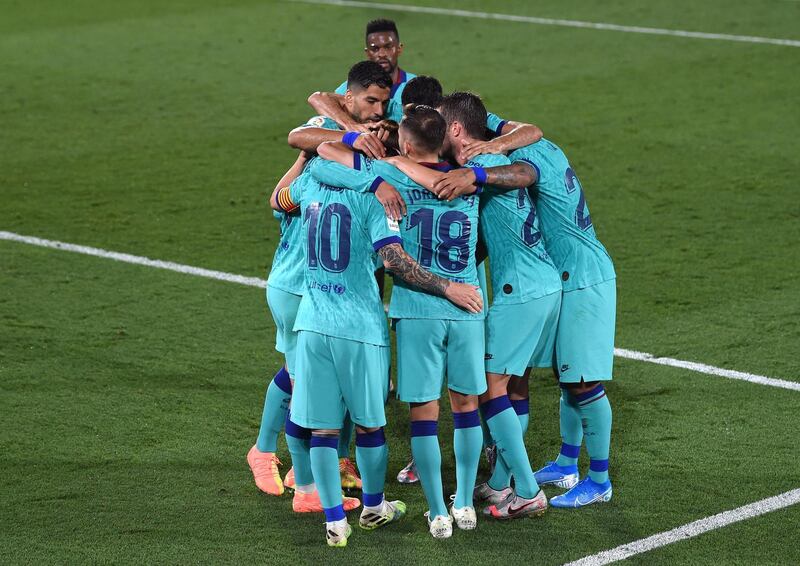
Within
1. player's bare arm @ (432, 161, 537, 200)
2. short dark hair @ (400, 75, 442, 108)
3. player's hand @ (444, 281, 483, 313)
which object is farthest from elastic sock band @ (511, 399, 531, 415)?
short dark hair @ (400, 75, 442, 108)

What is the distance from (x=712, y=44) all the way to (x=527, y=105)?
12.5 ft

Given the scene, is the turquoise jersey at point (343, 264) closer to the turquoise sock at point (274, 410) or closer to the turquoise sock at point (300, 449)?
the turquoise sock at point (300, 449)

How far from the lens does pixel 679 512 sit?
Result: 5.77 meters

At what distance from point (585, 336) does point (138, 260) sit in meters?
4.59

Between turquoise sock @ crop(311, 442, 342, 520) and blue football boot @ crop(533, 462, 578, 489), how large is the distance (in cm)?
112

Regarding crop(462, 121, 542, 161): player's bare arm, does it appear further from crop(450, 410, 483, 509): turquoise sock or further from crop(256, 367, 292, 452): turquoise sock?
crop(256, 367, 292, 452): turquoise sock

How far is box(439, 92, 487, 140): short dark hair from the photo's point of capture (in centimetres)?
565

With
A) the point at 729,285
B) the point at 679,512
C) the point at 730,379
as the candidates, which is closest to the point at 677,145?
the point at 729,285

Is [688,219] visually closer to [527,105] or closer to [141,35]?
[527,105]


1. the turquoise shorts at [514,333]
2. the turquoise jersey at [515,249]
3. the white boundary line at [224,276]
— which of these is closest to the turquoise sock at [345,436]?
the turquoise shorts at [514,333]

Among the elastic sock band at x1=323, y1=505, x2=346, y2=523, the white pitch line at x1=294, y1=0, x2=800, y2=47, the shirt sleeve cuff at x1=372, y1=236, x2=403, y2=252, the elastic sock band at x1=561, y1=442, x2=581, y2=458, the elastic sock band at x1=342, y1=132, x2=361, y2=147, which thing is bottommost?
the elastic sock band at x1=561, y1=442, x2=581, y2=458

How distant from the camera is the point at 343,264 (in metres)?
5.41

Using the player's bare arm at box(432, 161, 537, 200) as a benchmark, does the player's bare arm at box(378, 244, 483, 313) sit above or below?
below

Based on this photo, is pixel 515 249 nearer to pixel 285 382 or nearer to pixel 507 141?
pixel 507 141
